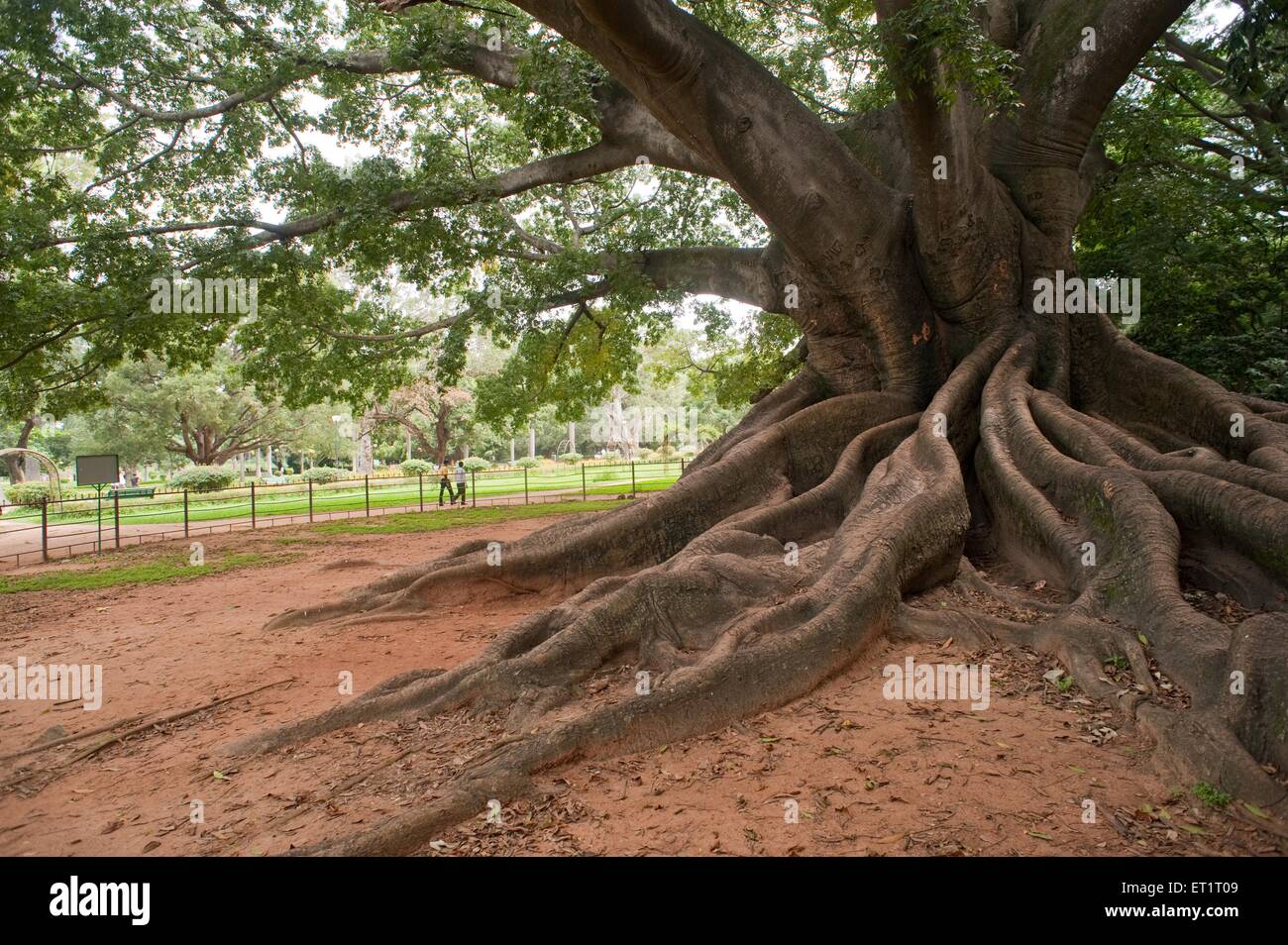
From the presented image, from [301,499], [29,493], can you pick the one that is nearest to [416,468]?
[301,499]

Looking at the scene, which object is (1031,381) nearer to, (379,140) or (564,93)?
(564,93)

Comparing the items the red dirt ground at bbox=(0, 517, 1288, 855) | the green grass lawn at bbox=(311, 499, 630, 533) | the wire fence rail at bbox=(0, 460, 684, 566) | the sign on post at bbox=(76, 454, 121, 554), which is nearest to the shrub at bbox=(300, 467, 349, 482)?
the wire fence rail at bbox=(0, 460, 684, 566)

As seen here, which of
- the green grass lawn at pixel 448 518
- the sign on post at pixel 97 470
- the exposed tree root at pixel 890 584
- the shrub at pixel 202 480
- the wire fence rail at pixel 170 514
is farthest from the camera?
the shrub at pixel 202 480

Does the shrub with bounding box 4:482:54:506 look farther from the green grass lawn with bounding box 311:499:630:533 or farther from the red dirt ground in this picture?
the red dirt ground

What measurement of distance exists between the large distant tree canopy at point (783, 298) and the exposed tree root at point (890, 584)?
0.9 inches

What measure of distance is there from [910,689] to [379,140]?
10.4m

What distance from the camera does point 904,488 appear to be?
530 centimetres

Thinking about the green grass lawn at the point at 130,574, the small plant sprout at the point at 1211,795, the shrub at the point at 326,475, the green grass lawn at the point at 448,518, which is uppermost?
the shrub at the point at 326,475

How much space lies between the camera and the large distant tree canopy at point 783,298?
3.96 meters

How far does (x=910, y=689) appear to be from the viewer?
3766 millimetres

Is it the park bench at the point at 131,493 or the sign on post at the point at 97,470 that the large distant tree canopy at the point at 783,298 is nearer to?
the sign on post at the point at 97,470

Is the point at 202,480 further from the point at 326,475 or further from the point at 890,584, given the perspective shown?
the point at 890,584

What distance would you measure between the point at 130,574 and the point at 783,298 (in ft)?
32.0

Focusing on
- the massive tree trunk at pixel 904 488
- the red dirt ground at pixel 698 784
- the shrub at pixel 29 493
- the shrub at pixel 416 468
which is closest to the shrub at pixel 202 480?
the shrub at pixel 29 493
